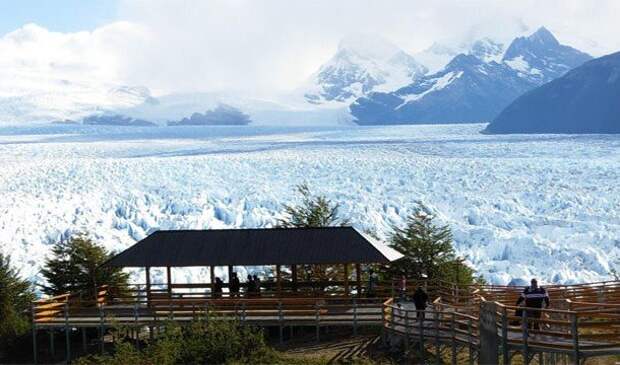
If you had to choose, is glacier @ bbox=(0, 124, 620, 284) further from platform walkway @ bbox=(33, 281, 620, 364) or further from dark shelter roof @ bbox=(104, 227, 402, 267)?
platform walkway @ bbox=(33, 281, 620, 364)

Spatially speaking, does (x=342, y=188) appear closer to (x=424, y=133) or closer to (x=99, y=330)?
(x=99, y=330)

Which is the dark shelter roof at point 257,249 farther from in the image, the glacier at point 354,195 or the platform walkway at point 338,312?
the glacier at point 354,195

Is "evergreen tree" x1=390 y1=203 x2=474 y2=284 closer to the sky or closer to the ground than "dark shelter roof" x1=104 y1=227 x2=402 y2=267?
closer to the ground

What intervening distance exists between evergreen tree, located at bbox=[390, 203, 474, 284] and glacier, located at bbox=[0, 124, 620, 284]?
5.99 meters

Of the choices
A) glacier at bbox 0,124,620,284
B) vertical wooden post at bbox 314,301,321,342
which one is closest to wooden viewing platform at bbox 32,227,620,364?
vertical wooden post at bbox 314,301,321,342

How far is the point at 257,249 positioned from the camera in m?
30.9

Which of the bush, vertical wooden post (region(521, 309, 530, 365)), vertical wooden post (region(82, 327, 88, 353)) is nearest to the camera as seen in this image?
vertical wooden post (region(521, 309, 530, 365))

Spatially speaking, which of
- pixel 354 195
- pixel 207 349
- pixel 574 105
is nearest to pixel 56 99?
pixel 574 105

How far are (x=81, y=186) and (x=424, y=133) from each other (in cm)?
7289

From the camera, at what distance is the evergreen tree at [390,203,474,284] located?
115ft

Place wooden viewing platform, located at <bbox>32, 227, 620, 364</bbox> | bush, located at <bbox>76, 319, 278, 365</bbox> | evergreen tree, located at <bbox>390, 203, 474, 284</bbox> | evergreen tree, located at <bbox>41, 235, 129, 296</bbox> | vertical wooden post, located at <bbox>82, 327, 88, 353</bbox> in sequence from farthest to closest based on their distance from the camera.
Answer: evergreen tree, located at <bbox>390, 203, 474, 284</bbox>, evergreen tree, located at <bbox>41, 235, 129, 296</bbox>, vertical wooden post, located at <bbox>82, 327, 88, 353</bbox>, wooden viewing platform, located at <bbox>32, 227, 620, 364</bbox>, bush, located at <bbox>76, 319, 278, 365</bbox>

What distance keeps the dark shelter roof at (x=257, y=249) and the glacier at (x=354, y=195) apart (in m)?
10.1

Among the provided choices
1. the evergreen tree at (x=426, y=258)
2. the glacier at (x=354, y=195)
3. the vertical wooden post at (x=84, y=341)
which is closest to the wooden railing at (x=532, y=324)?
the evergreen tree at (x=426, y=258)

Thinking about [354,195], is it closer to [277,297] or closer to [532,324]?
[277,297]
